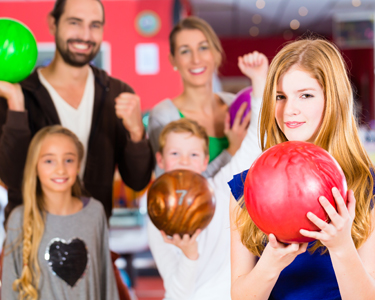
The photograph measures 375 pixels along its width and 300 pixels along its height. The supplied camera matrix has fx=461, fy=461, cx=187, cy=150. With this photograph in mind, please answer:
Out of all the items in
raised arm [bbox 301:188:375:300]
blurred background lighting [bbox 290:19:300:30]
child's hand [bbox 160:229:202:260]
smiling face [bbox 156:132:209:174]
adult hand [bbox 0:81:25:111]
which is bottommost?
child's hand [bbox 160:229:202:260]

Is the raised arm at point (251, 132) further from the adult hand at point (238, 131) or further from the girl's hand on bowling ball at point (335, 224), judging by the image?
the girl's hand on bowling ball at point (335, 224)

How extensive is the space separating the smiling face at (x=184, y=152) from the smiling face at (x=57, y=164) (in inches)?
18.1

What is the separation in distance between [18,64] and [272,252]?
150cm

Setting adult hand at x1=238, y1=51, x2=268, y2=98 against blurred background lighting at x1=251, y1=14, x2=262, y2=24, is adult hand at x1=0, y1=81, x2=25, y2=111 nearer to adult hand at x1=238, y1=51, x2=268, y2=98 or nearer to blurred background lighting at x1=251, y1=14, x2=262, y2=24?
adult hand at x1=238, y1=51, x2=268, y2=98

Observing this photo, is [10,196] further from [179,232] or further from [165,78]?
[165,78]

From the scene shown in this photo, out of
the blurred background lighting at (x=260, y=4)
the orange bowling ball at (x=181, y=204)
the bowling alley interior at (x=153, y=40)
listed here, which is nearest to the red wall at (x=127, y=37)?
the bowling alley interior at (x=153, y=40)

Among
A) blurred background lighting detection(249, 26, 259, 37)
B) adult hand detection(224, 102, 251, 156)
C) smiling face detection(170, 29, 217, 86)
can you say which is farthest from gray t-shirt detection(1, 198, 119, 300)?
blurred background lighting detection(249, 26, 259, 37)

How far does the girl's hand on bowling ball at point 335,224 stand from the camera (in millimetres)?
1006

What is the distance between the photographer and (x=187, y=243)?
1895 millimetres

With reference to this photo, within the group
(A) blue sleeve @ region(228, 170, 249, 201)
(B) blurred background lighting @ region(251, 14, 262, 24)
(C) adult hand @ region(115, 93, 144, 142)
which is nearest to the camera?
(A) blue sleeve @ region(228, 170, 249, 201)

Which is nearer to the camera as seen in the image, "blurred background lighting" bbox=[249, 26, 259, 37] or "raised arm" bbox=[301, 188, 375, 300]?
"raised arm" bbox=[301, 188, 375, 300]

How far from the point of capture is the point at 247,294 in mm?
1271

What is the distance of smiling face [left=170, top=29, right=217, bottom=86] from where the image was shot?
246 centimetres

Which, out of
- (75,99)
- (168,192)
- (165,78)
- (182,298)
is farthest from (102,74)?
(165,78)
